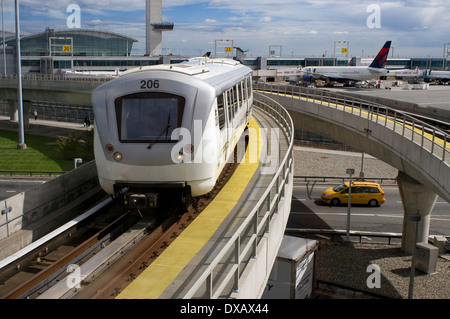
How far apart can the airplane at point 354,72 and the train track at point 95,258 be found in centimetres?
6107

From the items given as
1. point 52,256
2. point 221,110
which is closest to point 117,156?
point 52,256

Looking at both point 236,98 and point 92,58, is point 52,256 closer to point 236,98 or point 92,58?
point 236,98

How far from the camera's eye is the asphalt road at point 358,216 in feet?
75.2

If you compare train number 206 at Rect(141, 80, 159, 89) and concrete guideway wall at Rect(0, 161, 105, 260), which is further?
train number 206 at Rect(141, 80, 159, 89)

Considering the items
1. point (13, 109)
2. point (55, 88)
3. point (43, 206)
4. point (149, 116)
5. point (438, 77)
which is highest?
point (438, 77)

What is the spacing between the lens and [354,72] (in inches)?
2662

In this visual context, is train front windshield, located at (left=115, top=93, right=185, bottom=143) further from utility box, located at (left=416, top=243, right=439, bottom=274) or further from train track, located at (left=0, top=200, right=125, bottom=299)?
utility box, located at (left=416, top=243, right=439, bottom=274)

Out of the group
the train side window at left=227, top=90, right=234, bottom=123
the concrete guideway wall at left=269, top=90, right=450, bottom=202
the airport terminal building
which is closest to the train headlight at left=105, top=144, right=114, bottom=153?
the train side window at left=227, top=90, right=234, bottom=123

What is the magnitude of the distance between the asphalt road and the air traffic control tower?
69.4 metres

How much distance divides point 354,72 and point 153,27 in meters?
41.5

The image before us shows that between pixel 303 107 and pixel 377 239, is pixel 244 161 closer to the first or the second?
pixel 377 239

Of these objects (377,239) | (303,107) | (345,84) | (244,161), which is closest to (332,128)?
(303,107)

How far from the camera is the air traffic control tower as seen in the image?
90.7 m

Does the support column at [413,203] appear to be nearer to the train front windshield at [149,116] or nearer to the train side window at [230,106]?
the train side window at [230,106]
